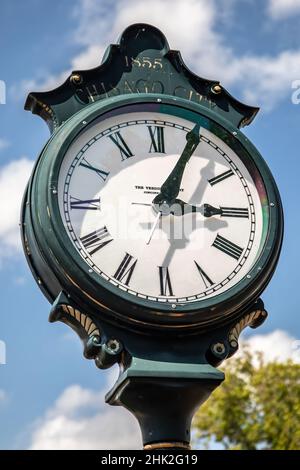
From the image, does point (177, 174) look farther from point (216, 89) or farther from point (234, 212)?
point (216, 89)

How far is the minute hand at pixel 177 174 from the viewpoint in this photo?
489 centimetres

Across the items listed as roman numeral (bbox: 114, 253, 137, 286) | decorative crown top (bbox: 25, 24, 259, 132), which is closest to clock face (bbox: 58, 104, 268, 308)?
roman numeral (bbox: 114, 253, 137, 286)

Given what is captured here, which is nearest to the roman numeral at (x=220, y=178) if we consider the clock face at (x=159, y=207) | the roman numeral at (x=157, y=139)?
the clock face at (x=159, y=207)

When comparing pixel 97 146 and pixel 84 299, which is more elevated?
pixel 97 146

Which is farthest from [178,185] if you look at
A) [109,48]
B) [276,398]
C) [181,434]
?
[276,398]

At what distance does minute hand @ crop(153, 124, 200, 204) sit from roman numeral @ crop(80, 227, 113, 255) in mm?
318

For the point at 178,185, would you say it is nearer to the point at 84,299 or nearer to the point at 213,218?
the point at 213,218

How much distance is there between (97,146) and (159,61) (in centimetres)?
71

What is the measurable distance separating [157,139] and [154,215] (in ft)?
1.52

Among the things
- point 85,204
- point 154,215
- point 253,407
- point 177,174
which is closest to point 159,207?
point 154,215

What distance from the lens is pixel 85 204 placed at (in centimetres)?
475

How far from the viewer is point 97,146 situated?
495 centimetres

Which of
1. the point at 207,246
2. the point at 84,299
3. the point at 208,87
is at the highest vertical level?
the point at 208,87

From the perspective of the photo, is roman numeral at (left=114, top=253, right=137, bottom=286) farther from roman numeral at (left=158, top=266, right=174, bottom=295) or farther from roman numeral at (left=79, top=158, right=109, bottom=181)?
roman numeral at (left=79, top=158, right=109, bottom=181)
